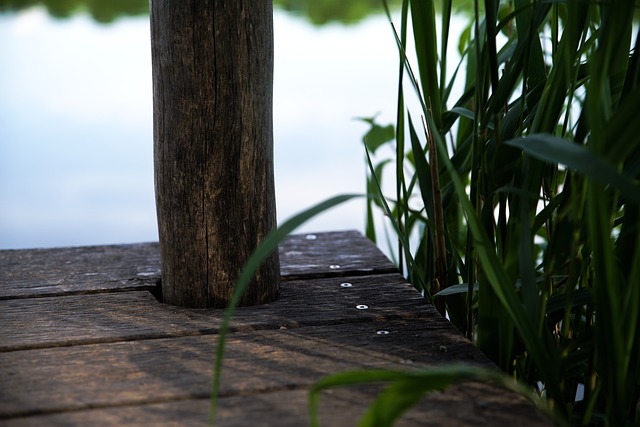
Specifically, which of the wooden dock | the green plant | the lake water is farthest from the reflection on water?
the green plant

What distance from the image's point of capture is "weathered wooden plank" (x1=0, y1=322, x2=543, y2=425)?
3.39ft

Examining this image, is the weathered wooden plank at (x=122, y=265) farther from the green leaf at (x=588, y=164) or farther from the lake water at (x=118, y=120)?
the lake water at (x=118, y=120)

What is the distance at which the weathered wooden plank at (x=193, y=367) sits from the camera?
1.03 metres

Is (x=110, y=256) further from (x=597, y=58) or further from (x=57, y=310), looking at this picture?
(x=597, y=58)

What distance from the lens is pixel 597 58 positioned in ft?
2.89

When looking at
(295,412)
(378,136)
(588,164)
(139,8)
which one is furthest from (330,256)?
(139,8)

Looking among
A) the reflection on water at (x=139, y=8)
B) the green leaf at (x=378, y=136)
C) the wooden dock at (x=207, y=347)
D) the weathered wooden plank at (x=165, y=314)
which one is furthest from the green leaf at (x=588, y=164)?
the reflection on water at (x=139, y=8)

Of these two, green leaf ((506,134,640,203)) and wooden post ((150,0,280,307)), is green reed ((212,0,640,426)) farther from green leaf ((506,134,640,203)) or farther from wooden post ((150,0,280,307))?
wooden post ((150,0,280,307))

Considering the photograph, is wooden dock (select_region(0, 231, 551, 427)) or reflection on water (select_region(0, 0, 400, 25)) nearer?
wooden dock (select_region(0, 231, 551, 427))

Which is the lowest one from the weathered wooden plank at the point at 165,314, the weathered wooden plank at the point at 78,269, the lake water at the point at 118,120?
the weathered wooden plank at the point at 165,314

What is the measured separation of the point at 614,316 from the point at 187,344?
1.82 feet

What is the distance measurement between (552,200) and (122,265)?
0.80 metres

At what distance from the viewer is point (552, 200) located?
1095mm

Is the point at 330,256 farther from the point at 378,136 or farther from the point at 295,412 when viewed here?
the point at 295,412
